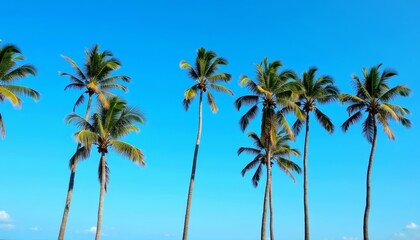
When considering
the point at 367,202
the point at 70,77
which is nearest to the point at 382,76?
the point at 367,202

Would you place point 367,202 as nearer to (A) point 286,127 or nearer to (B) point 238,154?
(A) point 286,127

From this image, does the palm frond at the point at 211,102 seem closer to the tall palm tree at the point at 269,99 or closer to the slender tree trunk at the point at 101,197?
the tall palm tree at the point at 269,99

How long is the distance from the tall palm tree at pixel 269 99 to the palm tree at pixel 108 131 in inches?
359

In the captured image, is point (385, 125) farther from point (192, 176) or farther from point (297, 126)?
point (192, 176)

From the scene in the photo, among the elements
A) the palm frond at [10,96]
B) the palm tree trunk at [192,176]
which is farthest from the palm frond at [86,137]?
the palm tree trunk at [192,176]

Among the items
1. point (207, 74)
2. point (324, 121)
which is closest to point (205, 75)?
point (207, 74)

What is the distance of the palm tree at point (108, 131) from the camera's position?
3119 centimetres

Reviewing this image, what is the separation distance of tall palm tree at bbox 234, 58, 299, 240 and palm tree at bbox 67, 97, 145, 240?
9124 mm

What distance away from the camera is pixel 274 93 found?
3578 cm

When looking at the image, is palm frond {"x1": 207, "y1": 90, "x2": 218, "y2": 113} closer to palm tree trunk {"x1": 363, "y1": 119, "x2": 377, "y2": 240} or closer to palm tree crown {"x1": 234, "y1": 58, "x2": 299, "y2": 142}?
palm tree crown {"x1": 234, "y1": 58, "x2": 299, "y2": 142}

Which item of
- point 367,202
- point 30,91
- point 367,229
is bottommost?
point 367,229

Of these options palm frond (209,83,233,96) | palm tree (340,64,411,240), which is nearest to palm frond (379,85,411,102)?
palm tree (340,64,411,240)

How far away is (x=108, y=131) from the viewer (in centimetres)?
3244

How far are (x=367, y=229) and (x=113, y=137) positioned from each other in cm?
2061
